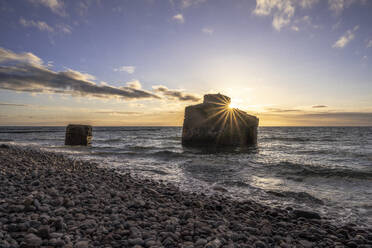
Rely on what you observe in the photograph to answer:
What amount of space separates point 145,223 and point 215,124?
22.5 meters

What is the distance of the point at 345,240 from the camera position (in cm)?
404

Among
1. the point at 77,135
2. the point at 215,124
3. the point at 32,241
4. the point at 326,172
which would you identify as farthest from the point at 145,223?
the point at 77,135

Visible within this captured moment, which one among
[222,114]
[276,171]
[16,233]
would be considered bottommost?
[276,171]

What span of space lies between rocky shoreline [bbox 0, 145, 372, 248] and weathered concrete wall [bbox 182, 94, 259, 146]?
19826 mm

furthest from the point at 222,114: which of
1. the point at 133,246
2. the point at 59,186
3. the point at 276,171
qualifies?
the point at 133,246

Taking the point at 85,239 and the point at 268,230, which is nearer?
the point at 85,239

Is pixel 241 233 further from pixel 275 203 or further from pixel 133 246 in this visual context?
pixel 275 203

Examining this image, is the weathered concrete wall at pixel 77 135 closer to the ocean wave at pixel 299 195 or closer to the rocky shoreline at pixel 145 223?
the rocky shoreline at pixel 145 223

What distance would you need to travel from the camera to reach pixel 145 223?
13.0 feet

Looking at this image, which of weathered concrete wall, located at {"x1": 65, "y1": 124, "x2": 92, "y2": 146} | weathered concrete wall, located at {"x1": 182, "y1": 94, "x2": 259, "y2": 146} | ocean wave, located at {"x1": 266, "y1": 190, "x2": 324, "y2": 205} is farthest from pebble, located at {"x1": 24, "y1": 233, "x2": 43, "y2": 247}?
weathered concrete wall, located at {"x1": 182, "y1": 94, "x2": 259, "y2": 146}

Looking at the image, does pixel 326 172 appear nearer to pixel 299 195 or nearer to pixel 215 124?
pixel 299 195

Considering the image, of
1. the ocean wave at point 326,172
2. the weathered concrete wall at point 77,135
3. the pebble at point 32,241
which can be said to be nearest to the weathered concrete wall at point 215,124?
the weathered concrete wall at point 77,135

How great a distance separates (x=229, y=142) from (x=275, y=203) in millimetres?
19760

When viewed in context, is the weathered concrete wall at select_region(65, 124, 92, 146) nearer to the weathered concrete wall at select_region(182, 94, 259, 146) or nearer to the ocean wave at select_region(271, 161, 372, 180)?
the weathered concrete wall at select_region(182, 94, 259, 146)
